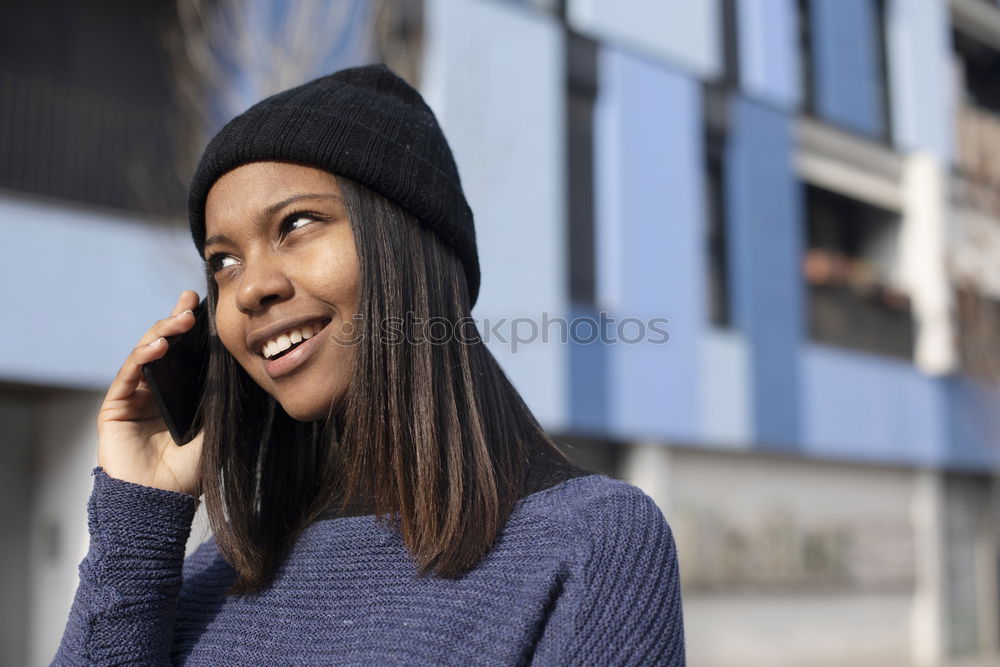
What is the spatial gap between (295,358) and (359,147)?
0.37 meters

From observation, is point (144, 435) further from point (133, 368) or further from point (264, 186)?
point (264, 186)

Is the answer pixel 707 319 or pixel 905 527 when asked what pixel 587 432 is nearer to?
pixel 707 319

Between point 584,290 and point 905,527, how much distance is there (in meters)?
6.16

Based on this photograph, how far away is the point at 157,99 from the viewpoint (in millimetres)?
7680

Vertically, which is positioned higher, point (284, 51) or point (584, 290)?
point (284, 51)

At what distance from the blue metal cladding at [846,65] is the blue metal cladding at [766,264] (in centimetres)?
142

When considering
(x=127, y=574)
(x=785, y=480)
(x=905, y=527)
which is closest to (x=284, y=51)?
(x=127, y=574)

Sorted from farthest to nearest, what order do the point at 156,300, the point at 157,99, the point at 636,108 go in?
the point at 636,108, the point at 157,99, the point at 156,300

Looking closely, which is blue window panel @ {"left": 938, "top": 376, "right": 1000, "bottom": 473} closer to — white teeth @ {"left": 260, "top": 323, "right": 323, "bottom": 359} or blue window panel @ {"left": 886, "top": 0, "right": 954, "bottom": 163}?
blue window panel @ {"left": 886, "top": 0, "right": 954, "bottom": 163}

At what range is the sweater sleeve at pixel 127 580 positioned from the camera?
175cm

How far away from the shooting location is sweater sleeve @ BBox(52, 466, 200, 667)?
68.9 inches

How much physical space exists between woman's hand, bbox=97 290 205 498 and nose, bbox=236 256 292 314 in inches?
11.6

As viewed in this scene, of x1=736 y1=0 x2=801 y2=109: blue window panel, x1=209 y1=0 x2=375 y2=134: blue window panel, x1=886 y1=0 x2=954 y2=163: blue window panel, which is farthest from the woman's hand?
x1=886 y1=0 x2=954 y2=163: blue window panel

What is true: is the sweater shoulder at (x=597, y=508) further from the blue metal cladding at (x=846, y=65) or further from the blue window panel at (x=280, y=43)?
the blue metal cladding at (x=846, y=65)
